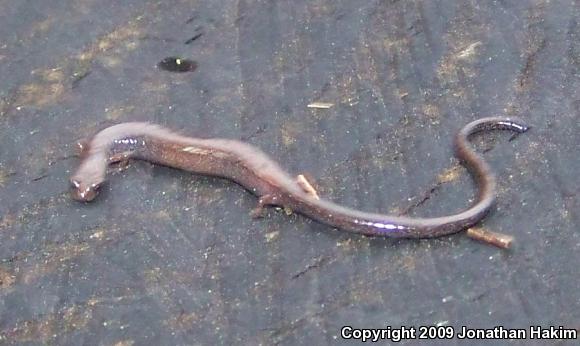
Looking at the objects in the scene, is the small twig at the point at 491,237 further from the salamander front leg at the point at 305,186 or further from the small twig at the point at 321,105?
the small twig at the point at 321,105

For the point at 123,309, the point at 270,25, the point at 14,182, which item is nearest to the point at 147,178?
the point at 14,182

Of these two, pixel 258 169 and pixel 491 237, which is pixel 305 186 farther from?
pixel 491 237

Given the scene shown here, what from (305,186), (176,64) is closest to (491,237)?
(305,186)

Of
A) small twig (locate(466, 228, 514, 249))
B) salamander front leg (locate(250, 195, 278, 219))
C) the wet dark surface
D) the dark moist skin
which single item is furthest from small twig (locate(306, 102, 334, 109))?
small twig (locate(466, 228, 514, 249))

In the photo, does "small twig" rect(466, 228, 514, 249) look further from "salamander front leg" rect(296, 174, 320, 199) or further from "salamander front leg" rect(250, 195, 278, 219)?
Answer: "salamander front leg" rect(250, 195, 278, 219)

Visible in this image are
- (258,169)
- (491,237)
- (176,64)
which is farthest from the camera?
(176,64)

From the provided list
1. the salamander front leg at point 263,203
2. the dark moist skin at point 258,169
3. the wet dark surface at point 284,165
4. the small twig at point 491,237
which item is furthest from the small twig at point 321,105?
the small twig at point 491,237
